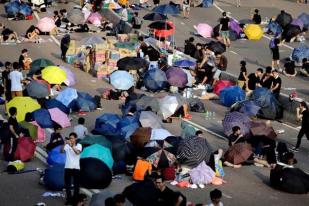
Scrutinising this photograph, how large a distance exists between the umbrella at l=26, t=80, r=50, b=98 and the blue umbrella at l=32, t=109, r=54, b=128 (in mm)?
2391

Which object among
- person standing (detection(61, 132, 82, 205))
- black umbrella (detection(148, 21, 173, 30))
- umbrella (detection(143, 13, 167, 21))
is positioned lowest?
black umbrella (detection(148, 21, 173, 30))

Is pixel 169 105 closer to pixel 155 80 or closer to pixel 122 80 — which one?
pixel 122 80

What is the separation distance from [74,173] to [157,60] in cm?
1516

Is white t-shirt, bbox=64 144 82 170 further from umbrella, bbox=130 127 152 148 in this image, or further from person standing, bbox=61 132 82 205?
umbrella, bbox=130 127 152 148

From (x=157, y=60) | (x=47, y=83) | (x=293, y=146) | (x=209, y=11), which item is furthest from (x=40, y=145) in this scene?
(x=209, y=11)

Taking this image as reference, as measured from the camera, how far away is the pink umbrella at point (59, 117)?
2288 cm

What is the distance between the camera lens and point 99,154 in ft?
60.0

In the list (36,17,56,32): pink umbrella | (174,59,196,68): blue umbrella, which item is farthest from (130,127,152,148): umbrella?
(36,17,56,32): pink umbrella

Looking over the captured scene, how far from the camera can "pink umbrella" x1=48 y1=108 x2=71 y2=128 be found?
75.0 feet

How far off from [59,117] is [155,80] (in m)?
6.42

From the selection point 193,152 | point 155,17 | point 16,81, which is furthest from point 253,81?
point 193,152

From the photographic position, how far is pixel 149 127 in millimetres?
20828

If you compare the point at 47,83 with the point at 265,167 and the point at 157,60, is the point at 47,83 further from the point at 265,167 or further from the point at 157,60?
Answer: the point at 265,167

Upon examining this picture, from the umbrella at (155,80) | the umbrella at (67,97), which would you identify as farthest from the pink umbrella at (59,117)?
the umbrella at (155,80)
